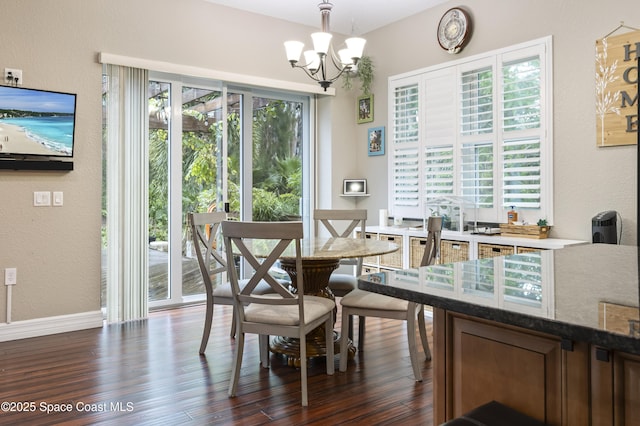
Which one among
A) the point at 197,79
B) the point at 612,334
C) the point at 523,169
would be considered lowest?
the point at 612,334

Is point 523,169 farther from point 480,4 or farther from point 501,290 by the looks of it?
point 501,290

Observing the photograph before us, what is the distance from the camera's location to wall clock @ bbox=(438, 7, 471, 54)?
4.59 meters

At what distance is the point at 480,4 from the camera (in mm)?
4512

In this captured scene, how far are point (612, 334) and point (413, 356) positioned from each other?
2206 mm

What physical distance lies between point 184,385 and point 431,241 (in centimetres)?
168

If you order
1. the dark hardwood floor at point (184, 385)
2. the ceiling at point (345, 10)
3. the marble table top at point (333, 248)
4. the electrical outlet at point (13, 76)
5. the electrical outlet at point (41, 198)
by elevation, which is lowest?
the dark hardwood floor at point (184, 385)

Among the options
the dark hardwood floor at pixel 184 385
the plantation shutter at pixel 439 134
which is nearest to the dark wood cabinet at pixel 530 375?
the dark hardwood floor at pixel 184 385

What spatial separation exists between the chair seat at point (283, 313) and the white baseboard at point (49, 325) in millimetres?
1964

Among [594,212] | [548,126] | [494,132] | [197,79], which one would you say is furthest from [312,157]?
[594,212]

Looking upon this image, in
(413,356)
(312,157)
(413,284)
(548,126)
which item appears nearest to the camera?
(413,284)

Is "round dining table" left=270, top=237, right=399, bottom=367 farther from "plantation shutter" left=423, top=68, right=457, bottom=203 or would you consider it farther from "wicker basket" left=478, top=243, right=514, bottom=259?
"plantation shutter" left=423, top=68, right=457, bottom=203

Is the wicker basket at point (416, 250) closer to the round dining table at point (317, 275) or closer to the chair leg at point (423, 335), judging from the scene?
the round dining table at point (317, 275)

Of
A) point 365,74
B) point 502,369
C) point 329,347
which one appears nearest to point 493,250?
point 329,347

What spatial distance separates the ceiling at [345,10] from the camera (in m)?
4.82
